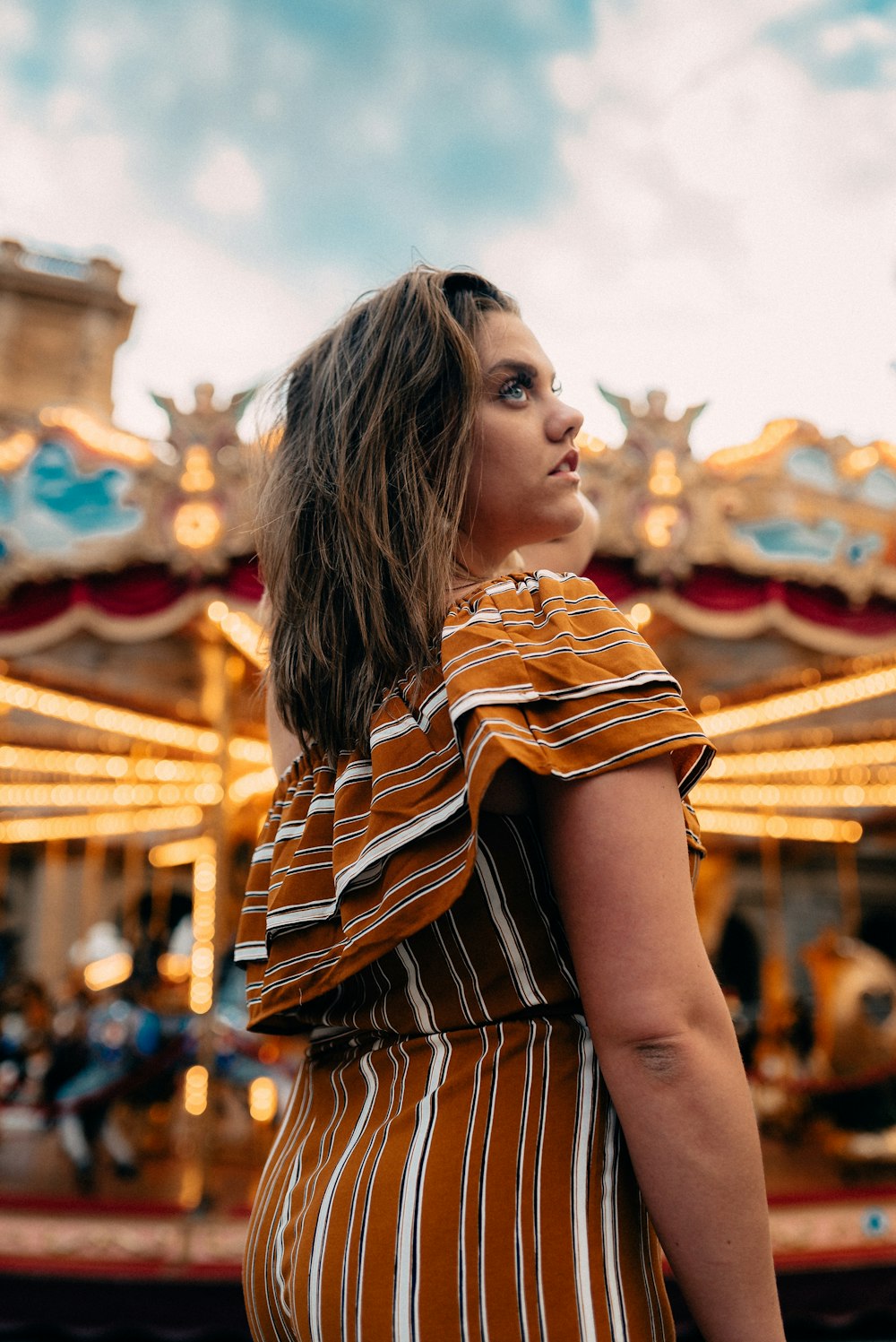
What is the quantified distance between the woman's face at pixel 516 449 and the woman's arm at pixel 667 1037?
33 centimetres

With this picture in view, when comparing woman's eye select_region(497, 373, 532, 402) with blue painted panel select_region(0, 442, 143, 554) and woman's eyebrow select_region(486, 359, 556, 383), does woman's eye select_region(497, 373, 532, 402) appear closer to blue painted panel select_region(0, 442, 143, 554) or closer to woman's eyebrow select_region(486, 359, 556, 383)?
woman's eyebrow select_region(486, 359, 556, 383)

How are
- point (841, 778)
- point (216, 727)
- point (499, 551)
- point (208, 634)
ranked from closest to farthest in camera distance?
point (499, 551) < point (208, 634) < point (216, 727) < point (841, 778)

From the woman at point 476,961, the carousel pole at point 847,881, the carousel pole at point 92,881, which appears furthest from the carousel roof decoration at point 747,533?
the carousel pole at point 92,881

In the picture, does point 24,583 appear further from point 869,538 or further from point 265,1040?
point 869,538

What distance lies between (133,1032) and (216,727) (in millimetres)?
1643

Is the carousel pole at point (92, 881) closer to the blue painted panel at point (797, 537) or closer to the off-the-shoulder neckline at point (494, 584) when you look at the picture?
the blue painted panel at point (797, 537)

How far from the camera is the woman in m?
0.61

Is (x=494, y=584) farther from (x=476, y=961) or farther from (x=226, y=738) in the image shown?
(x=226, y=738)

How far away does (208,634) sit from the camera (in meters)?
4.34

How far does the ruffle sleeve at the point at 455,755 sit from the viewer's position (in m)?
0.64

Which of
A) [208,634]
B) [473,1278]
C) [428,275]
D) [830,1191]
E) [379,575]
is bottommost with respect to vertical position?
[830,1191]

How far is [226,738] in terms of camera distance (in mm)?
4320

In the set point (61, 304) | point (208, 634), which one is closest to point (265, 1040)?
point (208, 634)

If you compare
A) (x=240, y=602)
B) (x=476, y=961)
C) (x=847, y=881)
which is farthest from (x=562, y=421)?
(x=847, y=881)
